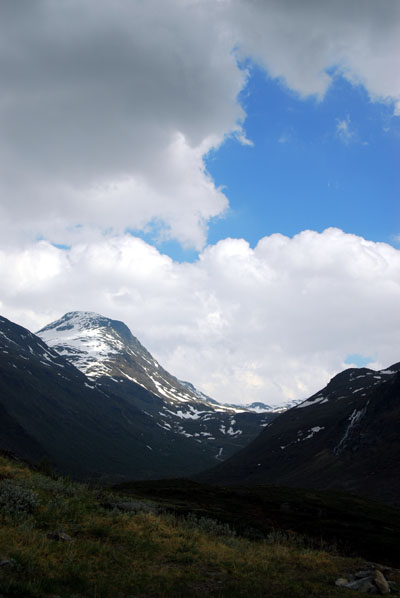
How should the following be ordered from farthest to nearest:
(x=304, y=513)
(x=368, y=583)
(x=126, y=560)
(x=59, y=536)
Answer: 1. (x=304, y=513)
2. (x=59, y=536)
3. (x=368, y=583)
4. (x=126, y=560)

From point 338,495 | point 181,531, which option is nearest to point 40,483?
point 181,531

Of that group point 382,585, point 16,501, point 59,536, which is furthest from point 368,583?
point 16,501

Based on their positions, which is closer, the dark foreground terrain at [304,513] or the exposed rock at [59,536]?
the exposed rock at [59,536]

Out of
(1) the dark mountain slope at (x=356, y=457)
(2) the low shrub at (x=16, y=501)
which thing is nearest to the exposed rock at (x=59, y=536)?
(2) the low shrub at (x=16, y=501)

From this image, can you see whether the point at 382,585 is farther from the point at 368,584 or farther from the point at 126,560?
the point at 126,560

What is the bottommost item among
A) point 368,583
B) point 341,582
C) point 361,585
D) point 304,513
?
point 304,513

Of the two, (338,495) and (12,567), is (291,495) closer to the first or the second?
(338,495)

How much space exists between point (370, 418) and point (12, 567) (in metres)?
190

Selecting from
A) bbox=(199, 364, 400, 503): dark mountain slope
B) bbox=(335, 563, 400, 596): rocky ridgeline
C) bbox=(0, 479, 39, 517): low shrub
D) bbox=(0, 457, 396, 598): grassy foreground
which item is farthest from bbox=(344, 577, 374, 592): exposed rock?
bbox=(199, 364, 400, 503): dark mountain slope

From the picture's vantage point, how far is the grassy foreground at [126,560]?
1095cm

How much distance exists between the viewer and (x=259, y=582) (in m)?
13.4

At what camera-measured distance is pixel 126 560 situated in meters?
13.5

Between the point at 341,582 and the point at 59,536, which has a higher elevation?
the point at 341,582

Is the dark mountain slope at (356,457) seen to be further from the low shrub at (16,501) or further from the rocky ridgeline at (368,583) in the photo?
the low shrub at (16,501)
